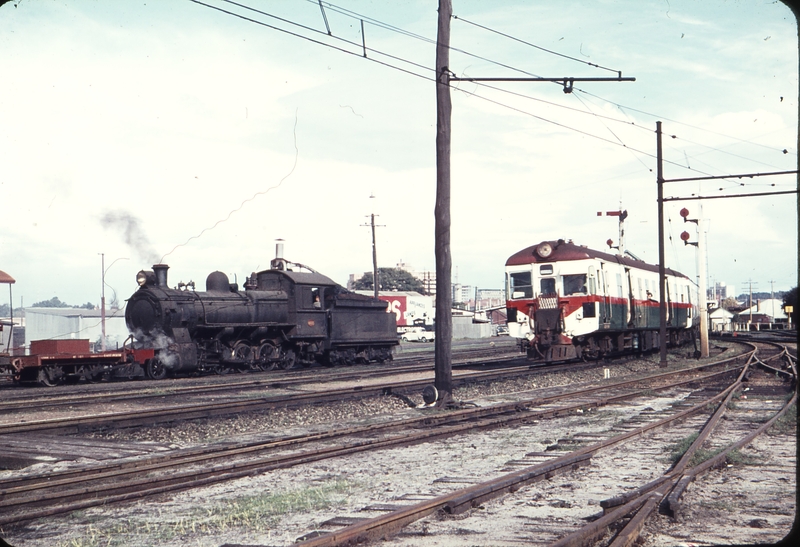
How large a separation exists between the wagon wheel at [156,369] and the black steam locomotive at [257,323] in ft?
0.10

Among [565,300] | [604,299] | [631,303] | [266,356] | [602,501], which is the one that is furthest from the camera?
[631,303]

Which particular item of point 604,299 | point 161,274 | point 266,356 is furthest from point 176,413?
point 604,299

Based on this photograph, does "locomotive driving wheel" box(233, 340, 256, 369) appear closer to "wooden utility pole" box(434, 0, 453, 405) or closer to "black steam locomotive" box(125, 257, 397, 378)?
"black steam locomotive" box(125, 257, 397, 378)

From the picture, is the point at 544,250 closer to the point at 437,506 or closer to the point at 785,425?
the point at 785,425

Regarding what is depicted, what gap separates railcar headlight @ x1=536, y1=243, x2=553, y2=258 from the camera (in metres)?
23.6

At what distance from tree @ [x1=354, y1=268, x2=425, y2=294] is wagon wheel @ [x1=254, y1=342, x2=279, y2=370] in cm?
9332

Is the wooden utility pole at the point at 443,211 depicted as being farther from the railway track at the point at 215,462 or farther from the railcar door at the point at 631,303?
the railcar door at the point at 631,303

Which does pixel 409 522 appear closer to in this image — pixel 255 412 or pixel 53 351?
pixel 255 412

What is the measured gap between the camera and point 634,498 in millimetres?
6816

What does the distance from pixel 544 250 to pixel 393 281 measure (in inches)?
4078

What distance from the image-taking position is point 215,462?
9.29 metres

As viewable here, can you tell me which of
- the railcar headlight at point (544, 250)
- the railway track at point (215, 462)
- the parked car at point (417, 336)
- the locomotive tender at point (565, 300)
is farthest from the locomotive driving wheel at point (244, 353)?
the parked car at point (417, 336)

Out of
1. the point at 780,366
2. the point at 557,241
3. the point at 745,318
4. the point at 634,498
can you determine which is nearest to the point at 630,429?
the point at 634,498

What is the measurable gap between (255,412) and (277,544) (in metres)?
8.01
